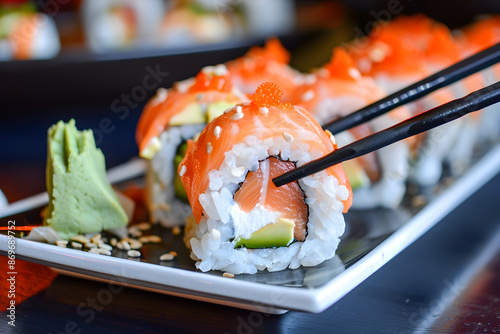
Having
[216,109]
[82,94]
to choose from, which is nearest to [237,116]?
[216,109]

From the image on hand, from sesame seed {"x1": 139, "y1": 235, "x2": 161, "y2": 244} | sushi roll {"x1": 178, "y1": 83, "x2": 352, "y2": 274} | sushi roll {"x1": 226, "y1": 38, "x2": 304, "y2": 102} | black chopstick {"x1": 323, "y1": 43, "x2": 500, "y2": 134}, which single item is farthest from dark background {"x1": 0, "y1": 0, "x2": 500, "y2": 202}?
black chopstick {"x1": 323, "y1": 43, "x2": 500, "y2": 134}

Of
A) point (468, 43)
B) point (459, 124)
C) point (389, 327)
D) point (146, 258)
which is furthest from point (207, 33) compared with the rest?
point (389, 327)

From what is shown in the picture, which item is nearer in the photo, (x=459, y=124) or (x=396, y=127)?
(x=396, y=127)

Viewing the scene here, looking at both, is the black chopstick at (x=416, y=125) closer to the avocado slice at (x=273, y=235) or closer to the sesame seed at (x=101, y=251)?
the avocado slice at (x=273, y=235)

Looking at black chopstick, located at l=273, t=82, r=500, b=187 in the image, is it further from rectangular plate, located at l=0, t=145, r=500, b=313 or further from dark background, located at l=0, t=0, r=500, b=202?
dark background, located at l=0, t=0, r=500, b=202

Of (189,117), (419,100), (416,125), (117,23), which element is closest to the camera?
(416,125)

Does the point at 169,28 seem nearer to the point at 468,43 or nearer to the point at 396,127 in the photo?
the point at 468,43

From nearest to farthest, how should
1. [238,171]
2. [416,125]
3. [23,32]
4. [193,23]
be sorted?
[416,125], [238,171], [23,32], [193,23]

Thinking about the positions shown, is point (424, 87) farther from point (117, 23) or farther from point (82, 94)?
point (117, 23)
